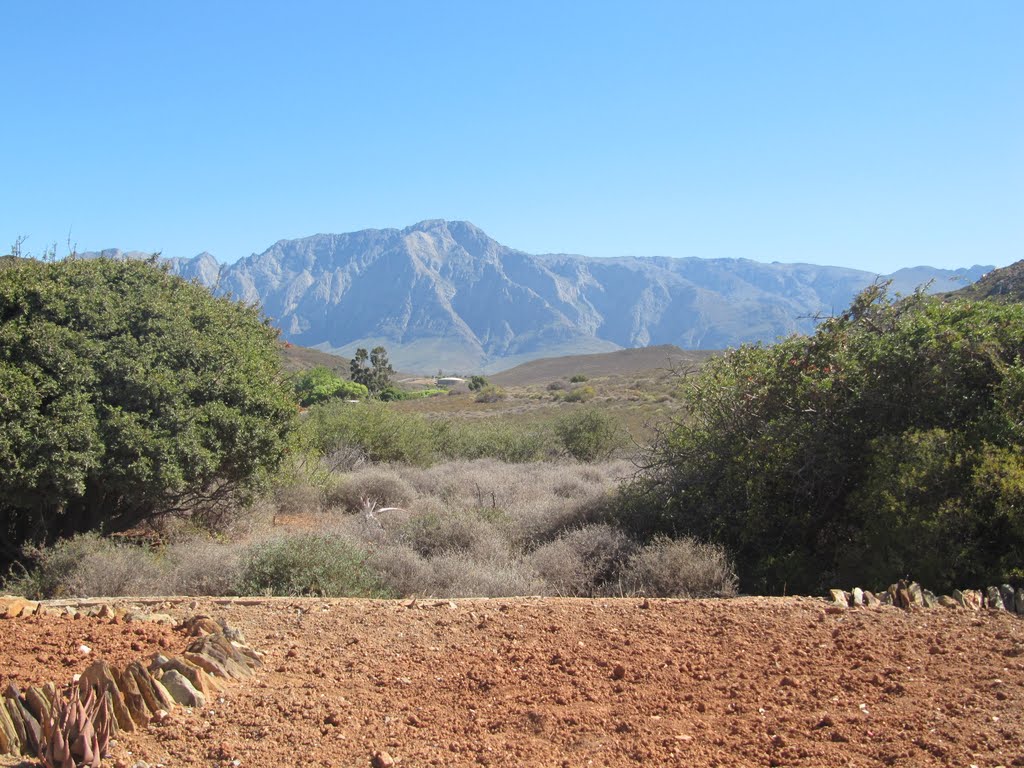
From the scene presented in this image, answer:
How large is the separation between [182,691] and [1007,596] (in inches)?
230

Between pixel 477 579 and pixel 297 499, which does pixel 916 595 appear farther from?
pixel 297 499

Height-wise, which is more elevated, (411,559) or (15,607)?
(15,607)

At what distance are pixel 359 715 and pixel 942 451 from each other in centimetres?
608

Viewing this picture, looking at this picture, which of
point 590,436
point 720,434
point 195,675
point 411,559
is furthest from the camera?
point 590,436

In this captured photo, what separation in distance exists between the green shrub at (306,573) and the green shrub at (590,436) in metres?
12.8

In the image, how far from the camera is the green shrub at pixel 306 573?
25.2 feet

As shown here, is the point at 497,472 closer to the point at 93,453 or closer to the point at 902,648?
the point at 93,453

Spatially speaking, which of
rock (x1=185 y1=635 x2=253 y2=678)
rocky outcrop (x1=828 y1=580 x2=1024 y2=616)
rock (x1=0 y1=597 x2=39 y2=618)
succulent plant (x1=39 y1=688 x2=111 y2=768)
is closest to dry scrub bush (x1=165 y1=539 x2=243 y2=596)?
rock (x1=0 y1=597 x2=39 y2=618)

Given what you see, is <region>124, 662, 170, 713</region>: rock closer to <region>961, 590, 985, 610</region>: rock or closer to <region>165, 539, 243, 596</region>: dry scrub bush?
<region>165, 539, 243, 596</region>: dry scrub bush

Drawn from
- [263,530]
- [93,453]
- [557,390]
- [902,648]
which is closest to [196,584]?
[93,453]

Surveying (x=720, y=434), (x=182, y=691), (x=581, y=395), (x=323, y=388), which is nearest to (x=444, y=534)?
(x=720, y=434)

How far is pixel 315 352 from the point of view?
85188 mm

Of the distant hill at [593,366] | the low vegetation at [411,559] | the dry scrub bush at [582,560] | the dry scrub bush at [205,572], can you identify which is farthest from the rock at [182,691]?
the distant hill at [593,366]

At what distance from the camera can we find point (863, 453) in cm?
909
